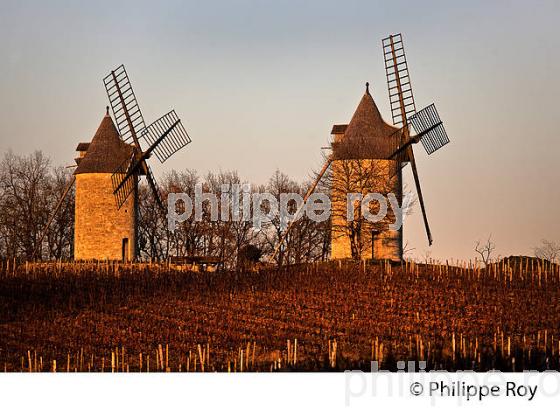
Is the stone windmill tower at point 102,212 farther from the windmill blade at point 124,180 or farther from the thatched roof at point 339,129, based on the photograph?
the thatched roof at point 339,129

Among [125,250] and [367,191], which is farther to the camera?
[125,250]

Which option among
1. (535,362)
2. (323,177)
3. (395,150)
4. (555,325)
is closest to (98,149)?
Answer: (323,177)

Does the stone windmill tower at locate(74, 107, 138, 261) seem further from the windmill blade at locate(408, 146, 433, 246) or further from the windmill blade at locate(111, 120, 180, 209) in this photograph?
the windmill blade at locate(408, 146, 433, 246)

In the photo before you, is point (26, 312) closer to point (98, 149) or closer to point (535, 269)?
point (98, 149)

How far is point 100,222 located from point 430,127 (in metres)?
9.29

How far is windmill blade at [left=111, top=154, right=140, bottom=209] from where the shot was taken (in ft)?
98.9

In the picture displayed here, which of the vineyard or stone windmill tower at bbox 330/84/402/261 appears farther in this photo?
stone windmill tower at bbox 330/84/402/261

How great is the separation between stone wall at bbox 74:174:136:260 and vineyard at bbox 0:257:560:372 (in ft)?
3.10

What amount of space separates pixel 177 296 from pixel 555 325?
8.55 m

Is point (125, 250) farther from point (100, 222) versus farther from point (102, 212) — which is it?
point (102, 212)

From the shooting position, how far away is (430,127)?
2978 cm

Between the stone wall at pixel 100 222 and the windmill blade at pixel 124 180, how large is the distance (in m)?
0.15

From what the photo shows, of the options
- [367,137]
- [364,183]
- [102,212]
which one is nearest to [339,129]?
[367,137]

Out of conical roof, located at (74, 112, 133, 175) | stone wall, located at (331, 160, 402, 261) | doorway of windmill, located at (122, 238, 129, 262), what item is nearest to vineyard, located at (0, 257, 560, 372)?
stone wall, located at (331, 160, 402, 261)
